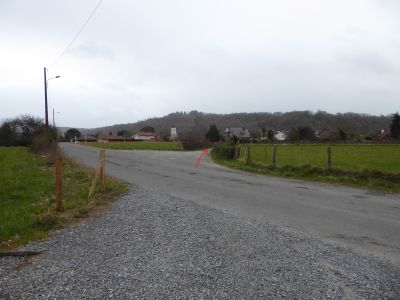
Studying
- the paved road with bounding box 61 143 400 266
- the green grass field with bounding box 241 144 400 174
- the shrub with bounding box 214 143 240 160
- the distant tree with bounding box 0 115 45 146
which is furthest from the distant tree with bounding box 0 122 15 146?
the paved road with bounding box 61 143 400 266

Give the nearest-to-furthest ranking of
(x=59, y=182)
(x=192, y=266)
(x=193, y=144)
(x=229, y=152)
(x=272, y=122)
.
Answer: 1. (x=192, y=266)
2. (x=59, y=182)
3. (x=229, y=152)
4. (x=193, y=144)
5. (x=272, y=122)

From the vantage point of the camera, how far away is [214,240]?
21.7 feet

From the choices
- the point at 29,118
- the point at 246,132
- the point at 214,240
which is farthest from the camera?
the point at 246,132

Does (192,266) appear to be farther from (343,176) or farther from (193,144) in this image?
(193,144)

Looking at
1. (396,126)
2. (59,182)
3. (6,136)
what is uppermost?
(396,126)

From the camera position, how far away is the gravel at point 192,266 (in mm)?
4527

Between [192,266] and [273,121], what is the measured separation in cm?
15491

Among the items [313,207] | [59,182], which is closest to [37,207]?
[59,182]

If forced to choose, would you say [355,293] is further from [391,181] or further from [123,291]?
[391,181]

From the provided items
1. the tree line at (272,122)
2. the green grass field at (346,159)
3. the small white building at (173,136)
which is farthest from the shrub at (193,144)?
the small white building at (173,136)

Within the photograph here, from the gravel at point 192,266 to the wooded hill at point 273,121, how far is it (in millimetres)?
114353

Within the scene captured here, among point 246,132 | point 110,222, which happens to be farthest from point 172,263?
point 246,132

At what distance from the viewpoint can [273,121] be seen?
157 meters

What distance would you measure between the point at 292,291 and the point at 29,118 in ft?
335
